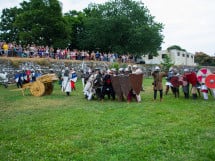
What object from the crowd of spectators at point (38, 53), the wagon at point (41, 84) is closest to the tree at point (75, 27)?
the crowd of spectators at point (38, 53)

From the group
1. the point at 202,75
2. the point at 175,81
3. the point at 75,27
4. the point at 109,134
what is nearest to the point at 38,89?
the point at 175,81

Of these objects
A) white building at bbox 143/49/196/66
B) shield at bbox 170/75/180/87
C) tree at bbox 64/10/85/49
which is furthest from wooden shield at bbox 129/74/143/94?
white building at bbox 143/49/196/66

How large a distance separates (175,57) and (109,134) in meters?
60.0

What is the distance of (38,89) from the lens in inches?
680

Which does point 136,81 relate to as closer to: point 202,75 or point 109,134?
point 202,75

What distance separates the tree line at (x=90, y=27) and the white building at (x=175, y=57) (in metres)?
14.7

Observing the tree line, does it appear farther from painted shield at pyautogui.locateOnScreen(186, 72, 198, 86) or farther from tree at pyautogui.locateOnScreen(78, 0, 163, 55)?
painted shield at pyautogui.locateOnScreen(186, 72, 198, 86)

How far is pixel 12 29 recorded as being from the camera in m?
50.0

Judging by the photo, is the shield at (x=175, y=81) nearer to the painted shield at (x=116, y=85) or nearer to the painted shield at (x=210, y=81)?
the painted shield at (x=210, y=81)

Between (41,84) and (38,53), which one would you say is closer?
(41,84)

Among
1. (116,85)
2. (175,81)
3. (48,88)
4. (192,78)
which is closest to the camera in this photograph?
(116,85)

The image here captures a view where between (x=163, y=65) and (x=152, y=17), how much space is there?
1257 cm

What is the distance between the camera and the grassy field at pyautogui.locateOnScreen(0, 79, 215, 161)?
6270 millimetres

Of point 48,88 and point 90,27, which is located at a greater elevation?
point 90,27
